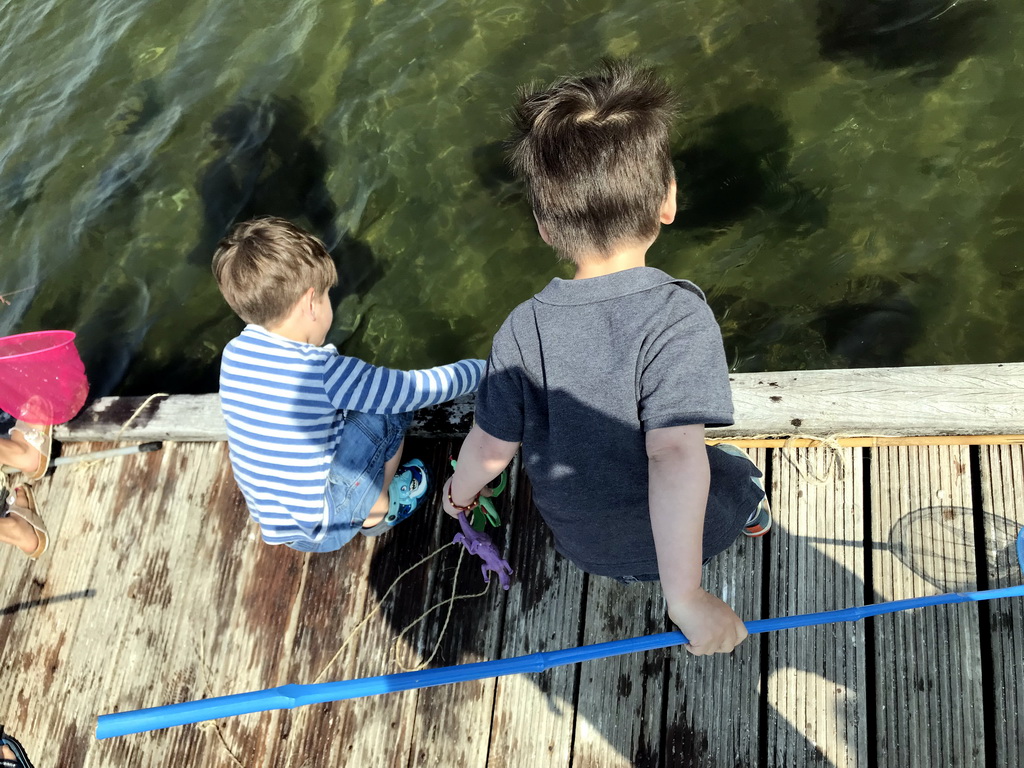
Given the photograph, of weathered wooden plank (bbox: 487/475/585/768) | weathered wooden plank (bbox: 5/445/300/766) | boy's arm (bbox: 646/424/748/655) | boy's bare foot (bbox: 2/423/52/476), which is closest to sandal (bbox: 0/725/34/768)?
weathered wooden plank (bbox: 5/445/300/766)

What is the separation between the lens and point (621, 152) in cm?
186

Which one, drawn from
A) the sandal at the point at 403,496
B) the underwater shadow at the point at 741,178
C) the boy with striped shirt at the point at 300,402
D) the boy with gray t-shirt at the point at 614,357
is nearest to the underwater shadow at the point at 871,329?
the underwater shadow at the point at 741,178

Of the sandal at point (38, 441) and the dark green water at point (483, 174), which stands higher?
the sandal at point (38, 441)

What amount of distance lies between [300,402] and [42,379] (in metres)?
1.66

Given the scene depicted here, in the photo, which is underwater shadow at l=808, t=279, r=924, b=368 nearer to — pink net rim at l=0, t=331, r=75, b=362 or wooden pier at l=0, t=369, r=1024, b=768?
wooden pier at l=0, t=369, r=1024, b=768

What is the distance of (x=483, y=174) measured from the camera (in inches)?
195

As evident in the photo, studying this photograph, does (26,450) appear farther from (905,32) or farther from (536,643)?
(905,32)

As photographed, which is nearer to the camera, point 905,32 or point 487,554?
point 487,554

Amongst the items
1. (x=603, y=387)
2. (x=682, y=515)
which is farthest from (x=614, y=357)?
(x=682, y=515)

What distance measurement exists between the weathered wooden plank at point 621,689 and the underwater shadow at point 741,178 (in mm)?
2417

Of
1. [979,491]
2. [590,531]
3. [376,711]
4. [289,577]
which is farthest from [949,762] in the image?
[289,577]

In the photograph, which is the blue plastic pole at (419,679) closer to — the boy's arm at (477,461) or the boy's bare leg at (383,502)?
the boy's arm at (477,461)

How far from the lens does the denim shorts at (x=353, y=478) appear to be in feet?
9.48

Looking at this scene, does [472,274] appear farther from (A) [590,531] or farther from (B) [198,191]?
(A) [590,531]
